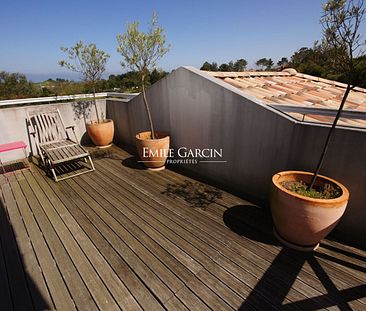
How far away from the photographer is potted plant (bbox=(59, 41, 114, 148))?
4938 millimetres

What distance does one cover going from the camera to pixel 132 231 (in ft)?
8.61

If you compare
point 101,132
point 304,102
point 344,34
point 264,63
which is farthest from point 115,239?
point 264,63

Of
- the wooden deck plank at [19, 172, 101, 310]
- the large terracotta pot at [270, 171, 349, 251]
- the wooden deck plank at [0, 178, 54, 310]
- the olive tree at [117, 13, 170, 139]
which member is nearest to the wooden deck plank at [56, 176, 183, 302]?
the wooden deck plank at [19, 172, 101, 310]

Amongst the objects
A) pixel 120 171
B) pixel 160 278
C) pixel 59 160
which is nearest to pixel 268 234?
pixel 160 278

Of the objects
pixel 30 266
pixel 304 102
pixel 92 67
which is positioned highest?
pixel 92 67

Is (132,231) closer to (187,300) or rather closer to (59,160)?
(187,300)

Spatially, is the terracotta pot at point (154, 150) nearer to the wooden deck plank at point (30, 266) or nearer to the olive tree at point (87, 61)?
the wooden deck plank at point (30, 266)

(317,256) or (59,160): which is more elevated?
(59,160)

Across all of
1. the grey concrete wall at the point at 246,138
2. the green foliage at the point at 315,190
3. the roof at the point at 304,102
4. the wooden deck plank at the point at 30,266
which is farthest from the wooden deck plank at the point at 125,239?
the roof at the point at 304,102

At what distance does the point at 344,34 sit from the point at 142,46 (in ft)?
10.1

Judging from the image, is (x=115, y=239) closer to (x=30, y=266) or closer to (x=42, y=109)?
(x=30, y=266)

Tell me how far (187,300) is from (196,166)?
255 cm

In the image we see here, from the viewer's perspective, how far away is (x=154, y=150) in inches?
160

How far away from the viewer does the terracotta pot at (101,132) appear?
543cm
